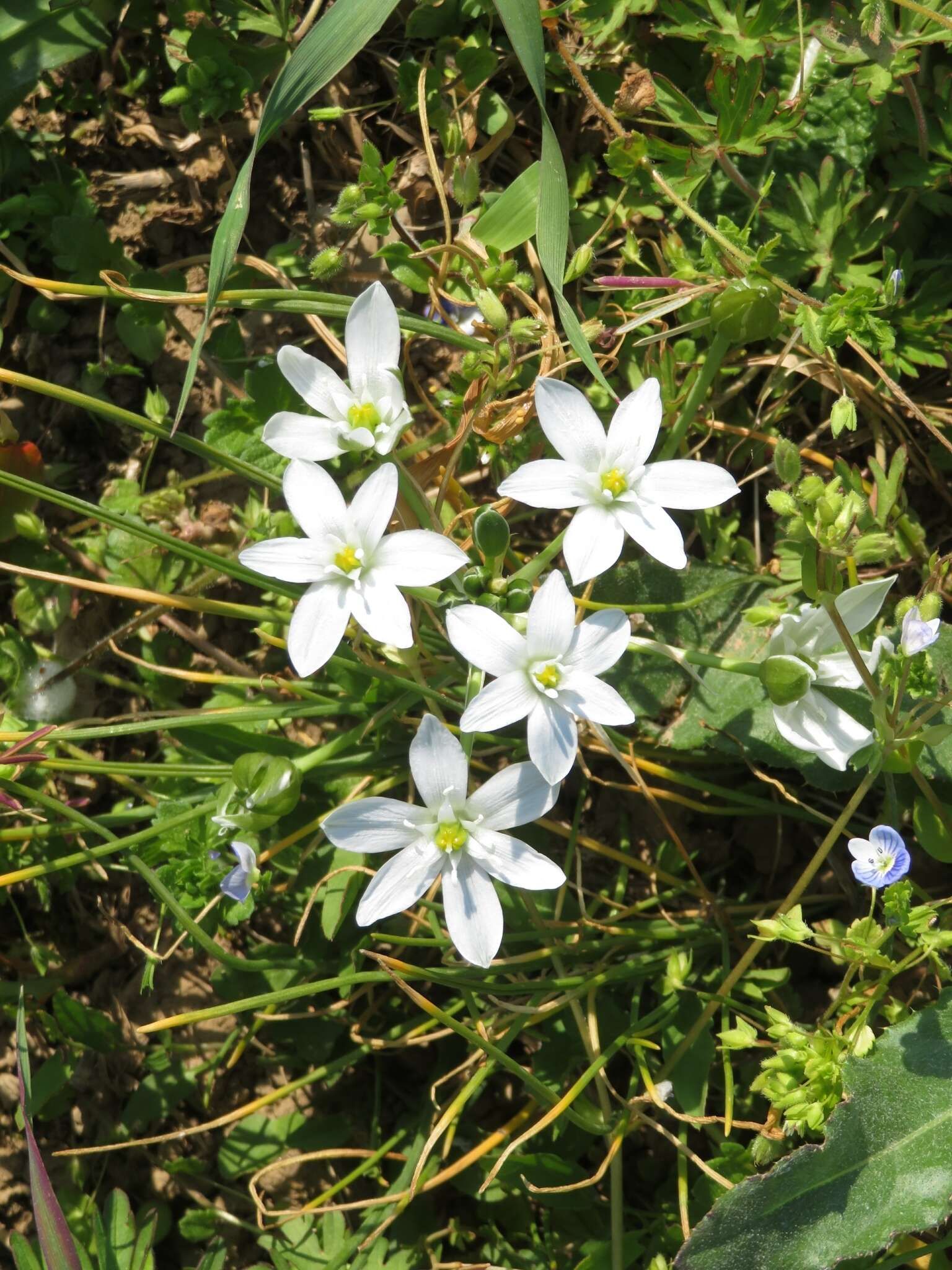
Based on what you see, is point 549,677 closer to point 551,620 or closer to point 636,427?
point 551,620

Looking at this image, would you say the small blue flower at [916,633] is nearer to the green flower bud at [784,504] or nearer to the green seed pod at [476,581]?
the green flower bud at [784,504]

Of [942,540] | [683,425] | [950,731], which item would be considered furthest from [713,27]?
[950,731]

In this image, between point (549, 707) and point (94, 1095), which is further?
point (94, 1095)

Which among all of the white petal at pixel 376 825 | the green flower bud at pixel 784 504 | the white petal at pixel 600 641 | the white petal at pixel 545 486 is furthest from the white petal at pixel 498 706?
the green flower bud at pixel 784 504

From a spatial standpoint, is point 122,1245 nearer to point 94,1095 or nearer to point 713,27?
point 94,1095

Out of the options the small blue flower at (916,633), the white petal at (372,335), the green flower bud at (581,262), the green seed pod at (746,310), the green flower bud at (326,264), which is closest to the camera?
the small blue flower at (916,633)
